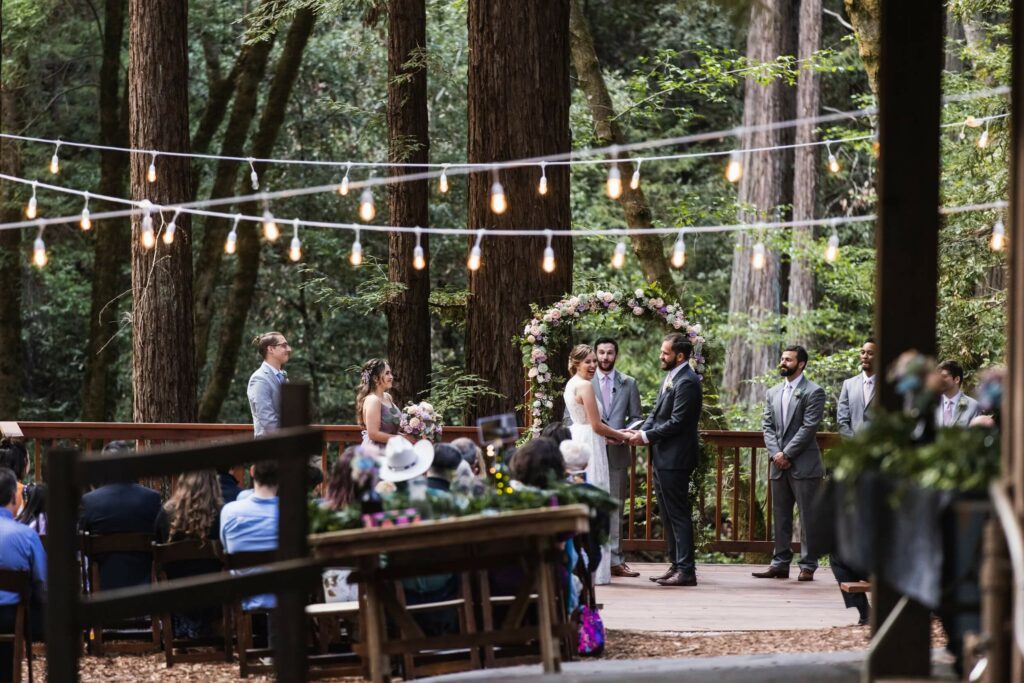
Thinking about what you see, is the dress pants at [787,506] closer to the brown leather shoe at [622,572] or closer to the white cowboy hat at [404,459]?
the brown leather shoe at [622,572]

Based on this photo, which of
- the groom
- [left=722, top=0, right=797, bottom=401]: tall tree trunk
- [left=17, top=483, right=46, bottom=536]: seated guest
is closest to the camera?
[left=17, top=483, right=46, bottom=536]: seated guest

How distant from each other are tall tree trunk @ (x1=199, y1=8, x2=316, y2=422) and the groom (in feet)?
30.3

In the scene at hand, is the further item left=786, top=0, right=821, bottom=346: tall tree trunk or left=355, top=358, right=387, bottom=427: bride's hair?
left=786, top=0, right=821, bottom=346: tall tree trunk

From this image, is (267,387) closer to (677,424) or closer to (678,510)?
(677,424)

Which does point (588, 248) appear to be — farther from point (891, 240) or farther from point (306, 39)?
point (891, 240)

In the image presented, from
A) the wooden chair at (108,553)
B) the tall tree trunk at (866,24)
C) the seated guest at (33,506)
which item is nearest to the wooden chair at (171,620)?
the wooden chair at (108,553)

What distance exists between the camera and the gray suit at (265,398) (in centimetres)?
994

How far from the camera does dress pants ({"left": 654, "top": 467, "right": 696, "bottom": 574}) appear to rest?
9805 mm

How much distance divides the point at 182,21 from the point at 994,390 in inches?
428

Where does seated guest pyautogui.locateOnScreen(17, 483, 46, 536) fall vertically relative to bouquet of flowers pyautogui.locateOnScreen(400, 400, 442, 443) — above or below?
below

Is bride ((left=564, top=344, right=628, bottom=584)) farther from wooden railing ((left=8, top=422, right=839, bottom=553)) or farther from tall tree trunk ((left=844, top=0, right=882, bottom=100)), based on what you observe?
tall tree trunk ((left=844, top=0, right=882, bottom=100))

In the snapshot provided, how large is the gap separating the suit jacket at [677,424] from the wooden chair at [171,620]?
3432 millimetres

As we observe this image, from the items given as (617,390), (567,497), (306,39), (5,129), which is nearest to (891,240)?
(567,497)

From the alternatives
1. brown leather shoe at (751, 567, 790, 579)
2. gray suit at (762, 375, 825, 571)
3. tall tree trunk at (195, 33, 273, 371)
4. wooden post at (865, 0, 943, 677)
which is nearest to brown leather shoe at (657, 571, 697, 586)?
brown leather shoe at (751, 567, 790, 579)
